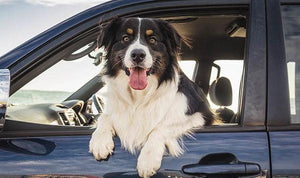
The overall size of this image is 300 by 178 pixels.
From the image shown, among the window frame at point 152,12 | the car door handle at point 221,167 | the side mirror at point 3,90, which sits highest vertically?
the window frame at point 152,12

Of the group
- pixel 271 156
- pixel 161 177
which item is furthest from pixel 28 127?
pixel 271 156

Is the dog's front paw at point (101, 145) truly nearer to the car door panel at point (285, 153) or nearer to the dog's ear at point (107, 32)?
the dog's ear at point (107, 32)

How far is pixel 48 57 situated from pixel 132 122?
1.84 ft

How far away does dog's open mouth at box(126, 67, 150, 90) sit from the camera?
8.29ft

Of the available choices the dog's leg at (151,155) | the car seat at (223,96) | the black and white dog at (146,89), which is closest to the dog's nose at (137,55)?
the black and white dog at (146,89)

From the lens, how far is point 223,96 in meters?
3.17

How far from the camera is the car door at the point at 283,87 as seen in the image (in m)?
1.90

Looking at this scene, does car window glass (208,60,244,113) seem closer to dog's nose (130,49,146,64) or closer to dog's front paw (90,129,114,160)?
dog's nose (130,49,146,64)

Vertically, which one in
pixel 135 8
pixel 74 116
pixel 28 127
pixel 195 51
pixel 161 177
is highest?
pixel 195 51

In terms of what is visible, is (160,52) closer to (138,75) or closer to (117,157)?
(138,75)

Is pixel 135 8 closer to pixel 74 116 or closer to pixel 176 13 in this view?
pixel 176 13

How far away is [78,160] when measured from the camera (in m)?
1.92

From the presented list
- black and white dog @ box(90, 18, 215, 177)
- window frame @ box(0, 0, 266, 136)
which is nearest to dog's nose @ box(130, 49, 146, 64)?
black and white dog @ box(90, 18, 215, 177)

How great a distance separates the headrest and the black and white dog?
388 millimetres
